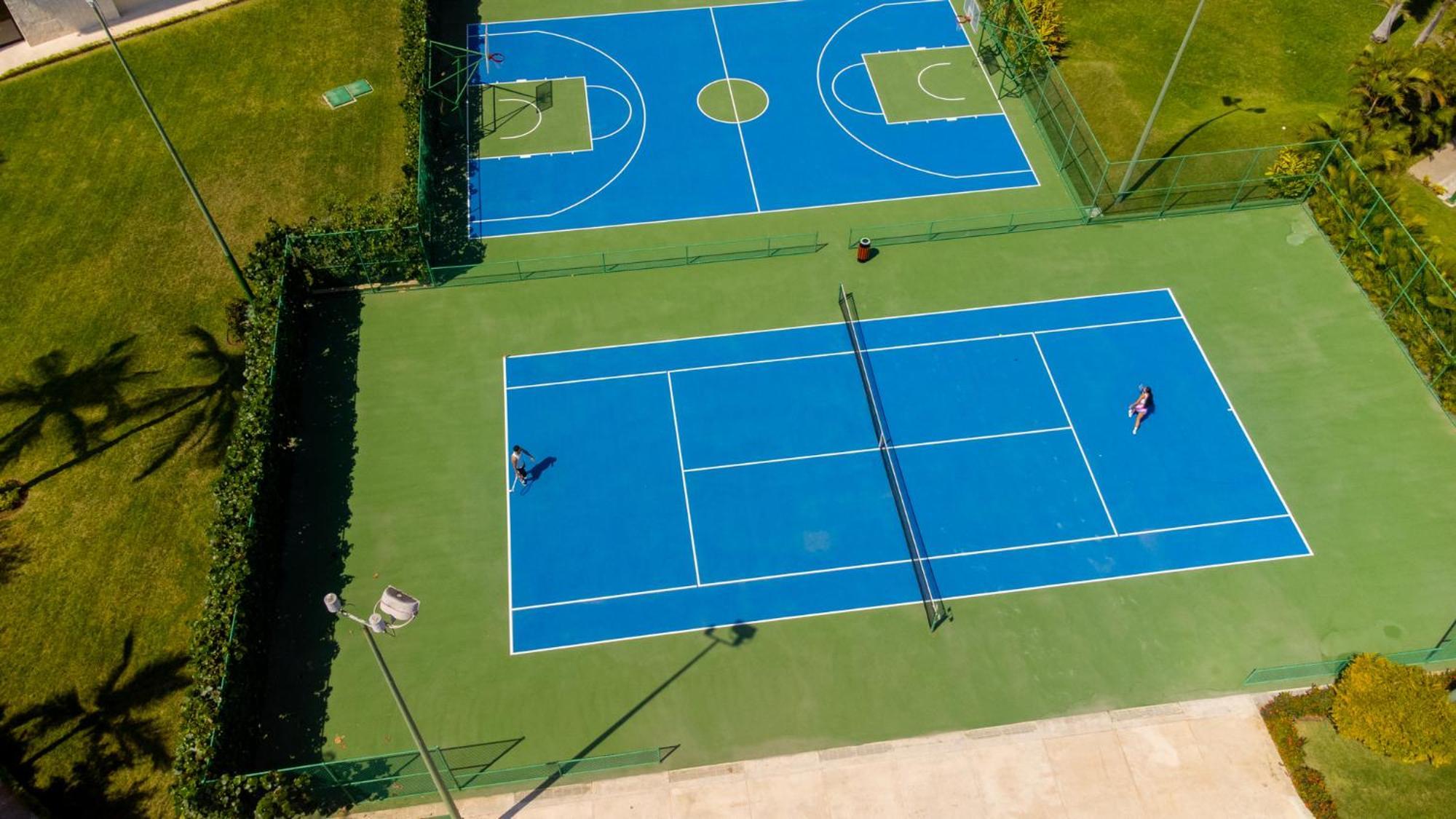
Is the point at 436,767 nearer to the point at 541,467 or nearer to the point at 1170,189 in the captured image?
the point at 541,467

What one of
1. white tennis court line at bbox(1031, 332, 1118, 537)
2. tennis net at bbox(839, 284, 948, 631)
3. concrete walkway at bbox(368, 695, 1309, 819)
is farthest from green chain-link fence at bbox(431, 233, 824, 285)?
concrete walkway at bbox(368, 695, 1309, 819)

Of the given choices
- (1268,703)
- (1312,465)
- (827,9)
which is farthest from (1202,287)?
(827,9)

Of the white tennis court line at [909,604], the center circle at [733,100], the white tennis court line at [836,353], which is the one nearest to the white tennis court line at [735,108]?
the center circle at [733,100]

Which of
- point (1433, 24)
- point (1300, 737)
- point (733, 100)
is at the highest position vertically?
point (1433, 24)

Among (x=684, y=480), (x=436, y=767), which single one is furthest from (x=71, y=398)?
(x=684, y=480)

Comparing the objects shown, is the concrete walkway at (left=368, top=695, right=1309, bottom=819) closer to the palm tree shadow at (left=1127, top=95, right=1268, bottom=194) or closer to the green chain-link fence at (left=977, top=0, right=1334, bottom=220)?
the green chain-link fence at (left=977, top=0, right=1334, bottom=220)
